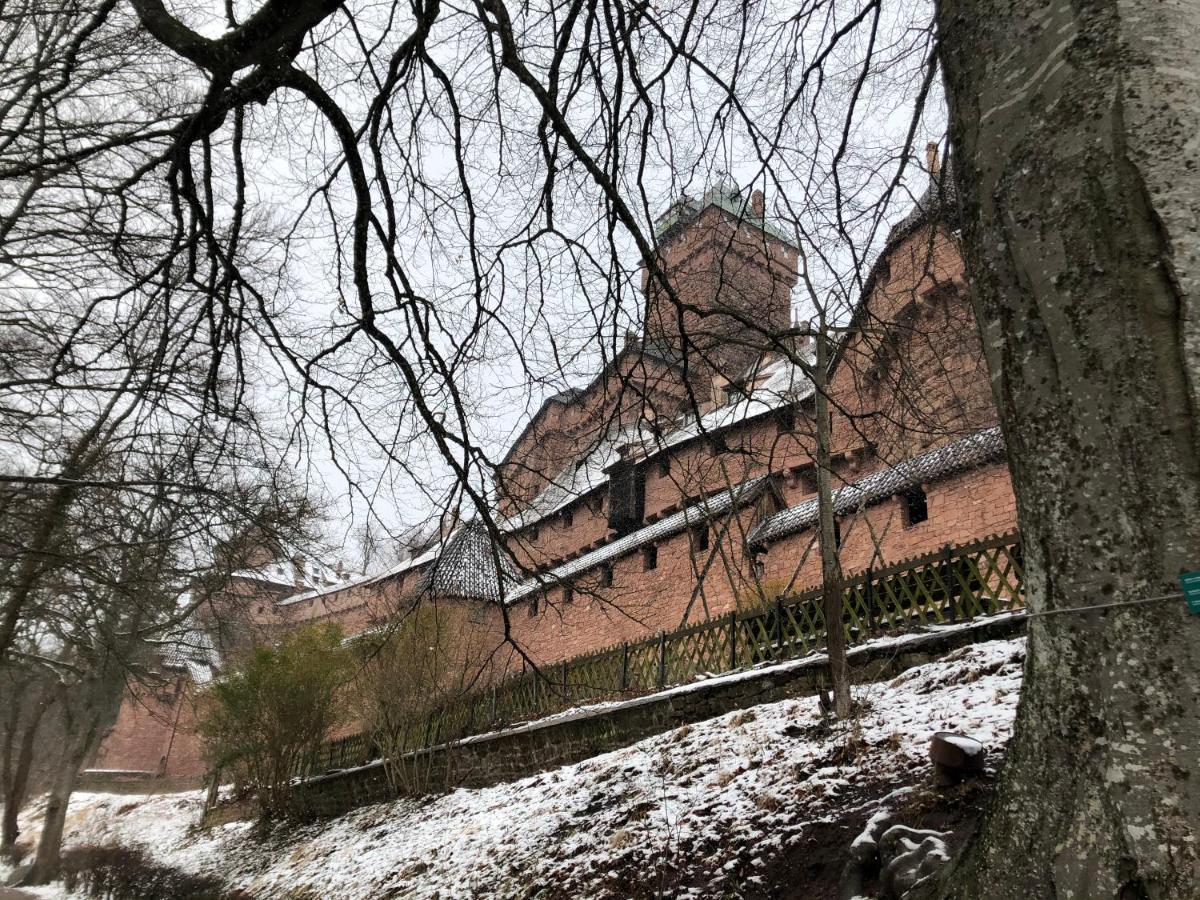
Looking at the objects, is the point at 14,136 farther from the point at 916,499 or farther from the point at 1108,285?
A: the point at 916,499

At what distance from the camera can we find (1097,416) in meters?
1.44

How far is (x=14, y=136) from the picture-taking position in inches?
168

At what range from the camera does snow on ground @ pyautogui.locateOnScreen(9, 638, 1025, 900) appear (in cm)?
478

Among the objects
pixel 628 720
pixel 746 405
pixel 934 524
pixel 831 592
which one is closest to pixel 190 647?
pixel 628 720

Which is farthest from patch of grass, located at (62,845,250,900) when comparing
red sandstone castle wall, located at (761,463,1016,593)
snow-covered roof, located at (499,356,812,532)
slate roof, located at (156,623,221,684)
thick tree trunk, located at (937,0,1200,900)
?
thick tree trunk, located at (937,0,1200,900)

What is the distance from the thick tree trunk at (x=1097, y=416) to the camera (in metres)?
1.33

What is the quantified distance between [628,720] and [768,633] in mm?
2022

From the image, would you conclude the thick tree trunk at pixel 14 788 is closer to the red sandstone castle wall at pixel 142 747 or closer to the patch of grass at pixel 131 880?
the patch of grass at pixel 131 880

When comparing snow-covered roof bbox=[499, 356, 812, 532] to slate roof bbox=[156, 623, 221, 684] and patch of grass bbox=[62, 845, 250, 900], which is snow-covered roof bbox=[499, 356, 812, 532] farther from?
patch of grass bbox=[62, 845, 250, 900]

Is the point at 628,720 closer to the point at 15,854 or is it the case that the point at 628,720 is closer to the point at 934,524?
the point at 934,524

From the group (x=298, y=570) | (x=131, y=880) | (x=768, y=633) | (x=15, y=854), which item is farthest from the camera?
(x=15, y=854)

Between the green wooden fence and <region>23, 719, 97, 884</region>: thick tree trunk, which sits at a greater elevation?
the green wooden fence

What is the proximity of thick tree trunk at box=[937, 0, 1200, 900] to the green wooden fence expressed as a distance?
4.16 metres

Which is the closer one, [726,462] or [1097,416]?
[1097,416]
